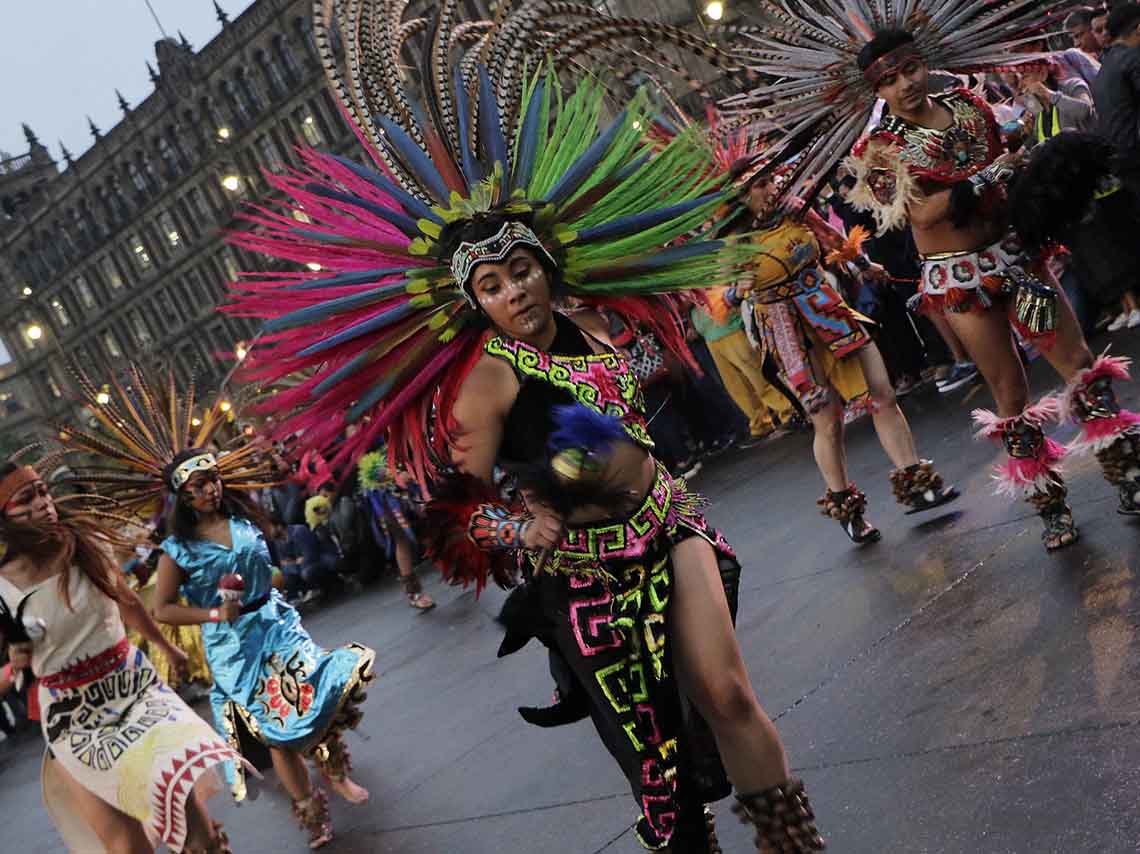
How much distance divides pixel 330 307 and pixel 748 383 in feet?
30.6

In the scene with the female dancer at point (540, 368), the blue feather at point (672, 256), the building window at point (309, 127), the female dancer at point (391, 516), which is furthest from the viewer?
the building window at point (309, 127)

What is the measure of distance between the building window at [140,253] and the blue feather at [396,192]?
66278 mm

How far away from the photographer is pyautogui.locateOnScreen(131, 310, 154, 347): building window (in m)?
67.7

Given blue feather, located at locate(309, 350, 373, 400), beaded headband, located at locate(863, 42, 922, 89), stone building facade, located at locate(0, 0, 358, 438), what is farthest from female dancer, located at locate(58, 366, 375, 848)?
stone building facade, located at locate(0, 0, 358, 438)

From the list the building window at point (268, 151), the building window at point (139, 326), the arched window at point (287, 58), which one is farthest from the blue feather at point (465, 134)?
the building window at point (139, 326)

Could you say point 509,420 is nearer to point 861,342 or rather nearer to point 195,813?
point 195,813

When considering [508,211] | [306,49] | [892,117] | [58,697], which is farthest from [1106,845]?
[306,49]

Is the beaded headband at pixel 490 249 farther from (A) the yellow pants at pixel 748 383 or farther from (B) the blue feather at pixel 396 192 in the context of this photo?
(A) the yellow pants at pixel 748 383

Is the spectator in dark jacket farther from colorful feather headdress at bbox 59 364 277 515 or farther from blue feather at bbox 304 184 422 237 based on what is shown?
blue feather at bbox 304 184 422 237

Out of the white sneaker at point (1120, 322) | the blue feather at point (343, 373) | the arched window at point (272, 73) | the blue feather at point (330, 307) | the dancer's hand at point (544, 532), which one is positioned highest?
the arched window at point (272, 73)

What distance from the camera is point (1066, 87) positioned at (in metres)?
8.83

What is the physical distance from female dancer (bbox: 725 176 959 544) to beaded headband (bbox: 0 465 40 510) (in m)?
3.79

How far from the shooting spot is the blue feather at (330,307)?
3.67 m

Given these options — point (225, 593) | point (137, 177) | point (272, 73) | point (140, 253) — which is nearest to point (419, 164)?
point (225, 593)
